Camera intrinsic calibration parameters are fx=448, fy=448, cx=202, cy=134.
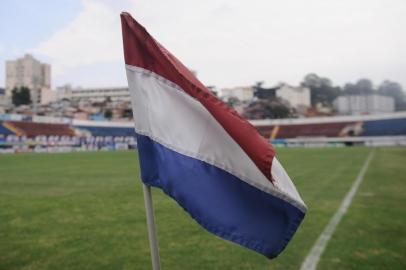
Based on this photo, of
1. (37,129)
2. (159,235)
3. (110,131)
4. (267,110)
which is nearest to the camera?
(159,235)

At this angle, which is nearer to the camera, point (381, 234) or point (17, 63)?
point (381, 234)

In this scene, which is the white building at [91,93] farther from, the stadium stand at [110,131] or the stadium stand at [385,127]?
the stadium stand at [385,127]

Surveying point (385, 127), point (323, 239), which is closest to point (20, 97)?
point (385, 127)

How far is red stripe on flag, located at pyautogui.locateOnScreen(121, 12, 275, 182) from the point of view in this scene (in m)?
2.80

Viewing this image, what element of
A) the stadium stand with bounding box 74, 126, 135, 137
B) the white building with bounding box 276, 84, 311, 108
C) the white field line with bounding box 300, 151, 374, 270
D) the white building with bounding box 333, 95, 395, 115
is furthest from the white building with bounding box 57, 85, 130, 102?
the white field line with bounding box 300, 151, 374, 270

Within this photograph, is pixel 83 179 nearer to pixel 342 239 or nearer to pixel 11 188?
pixel 11 188

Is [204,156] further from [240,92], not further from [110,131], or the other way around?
[240,92]

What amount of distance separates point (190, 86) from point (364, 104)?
510ft

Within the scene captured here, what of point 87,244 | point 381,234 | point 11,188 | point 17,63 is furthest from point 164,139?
point 17,63

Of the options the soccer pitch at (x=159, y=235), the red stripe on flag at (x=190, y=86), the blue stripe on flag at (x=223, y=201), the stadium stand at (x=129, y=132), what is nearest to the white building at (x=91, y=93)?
the stadium stand at (x=129, y=132)

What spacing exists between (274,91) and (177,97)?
444ft

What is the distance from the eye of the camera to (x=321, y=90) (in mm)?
163625

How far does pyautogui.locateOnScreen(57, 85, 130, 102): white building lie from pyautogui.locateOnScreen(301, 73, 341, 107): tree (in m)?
66.9

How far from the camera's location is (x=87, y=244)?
238 inches
